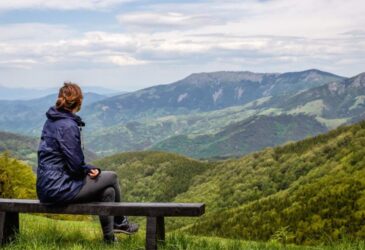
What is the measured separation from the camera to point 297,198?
225ft

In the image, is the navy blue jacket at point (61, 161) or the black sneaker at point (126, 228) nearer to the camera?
the navy blue jacket at point (61, 161)

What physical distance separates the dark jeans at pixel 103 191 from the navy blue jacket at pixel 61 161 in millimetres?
142

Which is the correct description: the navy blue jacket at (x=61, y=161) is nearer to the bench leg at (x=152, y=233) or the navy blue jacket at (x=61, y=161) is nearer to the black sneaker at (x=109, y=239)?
the black sneaker at (x=109, y=239)

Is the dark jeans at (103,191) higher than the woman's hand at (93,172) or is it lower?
lower

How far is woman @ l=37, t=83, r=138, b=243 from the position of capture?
31.3 ft

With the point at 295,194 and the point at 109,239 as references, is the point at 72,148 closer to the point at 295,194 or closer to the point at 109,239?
the point at 109,239

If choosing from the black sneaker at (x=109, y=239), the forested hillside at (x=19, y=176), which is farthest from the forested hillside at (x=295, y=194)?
the forested hillside at (x=19, y=176)

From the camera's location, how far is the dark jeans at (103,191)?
9822mm

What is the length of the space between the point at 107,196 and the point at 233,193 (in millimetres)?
148050

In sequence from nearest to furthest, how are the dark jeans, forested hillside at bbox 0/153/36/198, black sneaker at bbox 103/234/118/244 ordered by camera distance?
the dark jeans
black sneaker at bbox 103/234/118/244
forested hillside at bbox 0/153/36/198

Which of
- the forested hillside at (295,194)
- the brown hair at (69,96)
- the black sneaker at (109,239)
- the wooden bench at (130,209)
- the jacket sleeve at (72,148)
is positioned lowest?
the forested hillside at (295,194)

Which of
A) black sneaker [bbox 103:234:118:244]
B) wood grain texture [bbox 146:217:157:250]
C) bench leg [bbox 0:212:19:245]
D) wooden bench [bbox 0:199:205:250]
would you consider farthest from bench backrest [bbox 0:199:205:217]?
black sneaker [bbox 103:234:118:244]

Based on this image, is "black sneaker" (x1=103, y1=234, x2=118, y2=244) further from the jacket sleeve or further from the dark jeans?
the jacket sleeve

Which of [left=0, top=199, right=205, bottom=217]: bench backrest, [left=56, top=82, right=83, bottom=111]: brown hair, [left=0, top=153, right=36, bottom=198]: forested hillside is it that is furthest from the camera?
[left=0, top=153, right=36, bottom=198]: forested hillside
